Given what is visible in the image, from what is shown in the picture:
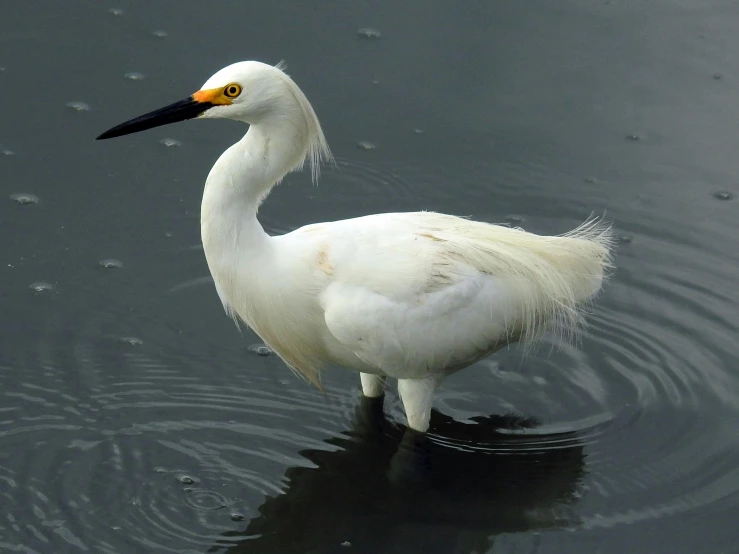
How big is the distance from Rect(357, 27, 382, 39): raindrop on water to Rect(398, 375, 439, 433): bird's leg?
3.18 m

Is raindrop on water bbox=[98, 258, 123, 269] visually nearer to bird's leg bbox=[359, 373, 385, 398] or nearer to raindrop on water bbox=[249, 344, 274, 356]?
raindrop on water bbox=[249, 344, 274, 356]

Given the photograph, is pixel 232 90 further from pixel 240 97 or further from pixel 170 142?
pixel 170 142

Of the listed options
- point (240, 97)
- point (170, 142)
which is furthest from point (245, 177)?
point (170, 142)

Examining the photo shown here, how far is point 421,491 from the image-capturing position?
454 centimetres

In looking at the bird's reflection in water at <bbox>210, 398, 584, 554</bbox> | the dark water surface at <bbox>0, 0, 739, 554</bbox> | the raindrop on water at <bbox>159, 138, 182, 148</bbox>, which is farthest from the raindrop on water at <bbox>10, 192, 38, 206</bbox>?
the bird's reflection in water at <bbox>210, 398, 584, 554</bbox>

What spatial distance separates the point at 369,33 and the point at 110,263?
8.63 feet

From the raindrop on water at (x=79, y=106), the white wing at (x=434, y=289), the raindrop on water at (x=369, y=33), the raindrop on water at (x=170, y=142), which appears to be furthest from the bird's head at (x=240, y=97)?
the raindrop on water at (x=369, y=33)

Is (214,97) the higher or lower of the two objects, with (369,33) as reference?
higher

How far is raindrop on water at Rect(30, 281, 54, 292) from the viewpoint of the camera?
17.2 feet

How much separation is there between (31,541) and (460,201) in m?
3.14

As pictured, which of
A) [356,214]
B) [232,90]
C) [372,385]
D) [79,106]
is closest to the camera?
[232,90]

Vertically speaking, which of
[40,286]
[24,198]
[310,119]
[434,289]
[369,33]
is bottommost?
[40,286]

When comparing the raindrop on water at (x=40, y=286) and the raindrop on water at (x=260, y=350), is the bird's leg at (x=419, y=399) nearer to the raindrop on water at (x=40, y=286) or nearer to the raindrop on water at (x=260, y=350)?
the raindrop on water at (x=260, y=350)

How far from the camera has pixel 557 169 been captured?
648 cm
